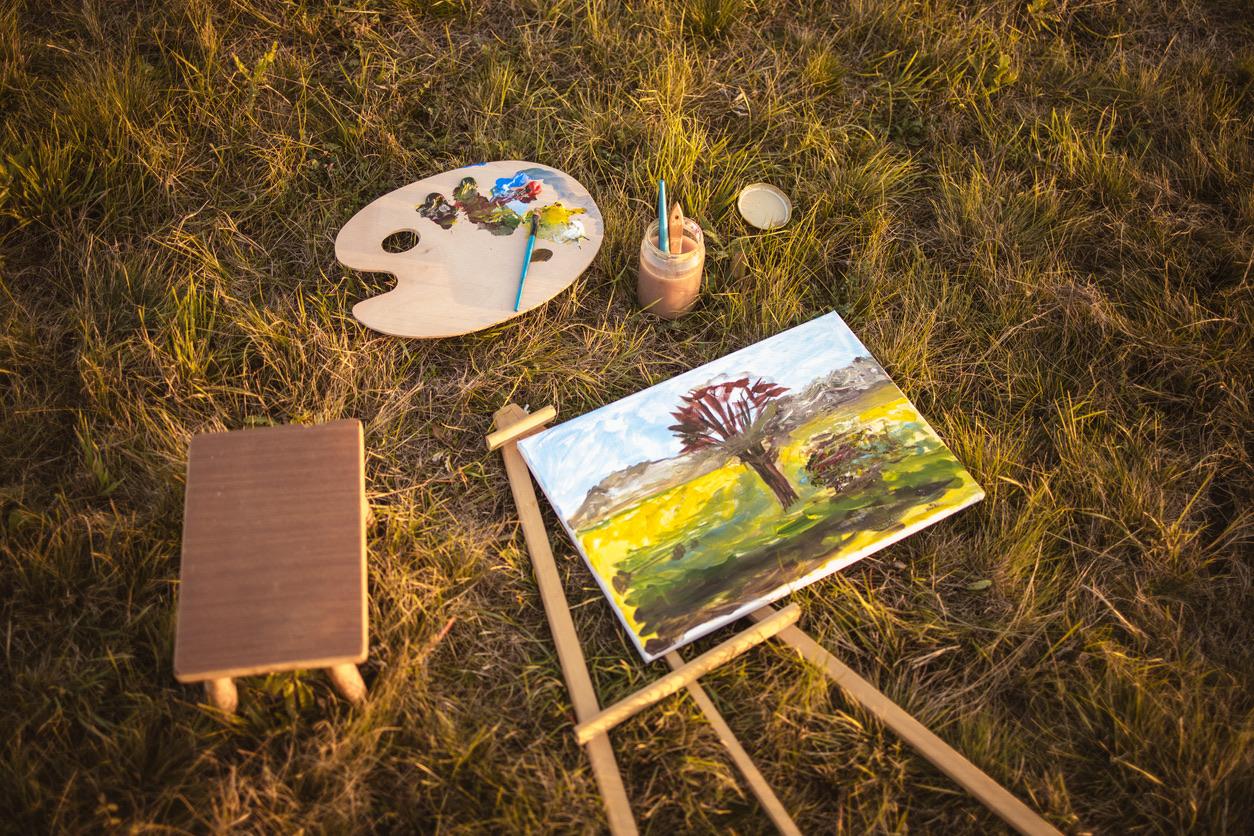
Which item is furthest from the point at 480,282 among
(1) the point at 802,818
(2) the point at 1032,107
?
(2) the point at 1032,107

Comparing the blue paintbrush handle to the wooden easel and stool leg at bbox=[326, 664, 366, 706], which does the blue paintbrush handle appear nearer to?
the wooden easel

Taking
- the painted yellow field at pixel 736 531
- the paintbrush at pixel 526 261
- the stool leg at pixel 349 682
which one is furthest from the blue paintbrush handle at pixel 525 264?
the stool leg at pixel 349 682

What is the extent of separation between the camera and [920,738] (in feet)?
4.66

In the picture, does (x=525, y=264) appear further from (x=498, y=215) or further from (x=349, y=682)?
(x=349, y=682)

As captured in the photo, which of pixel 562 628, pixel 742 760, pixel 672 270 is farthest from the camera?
pixel 672 270

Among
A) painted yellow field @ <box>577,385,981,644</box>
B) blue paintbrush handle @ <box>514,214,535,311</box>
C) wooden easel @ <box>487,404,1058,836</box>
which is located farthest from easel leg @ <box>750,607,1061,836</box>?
blue paintbrush handle @ <box>514,214,535,311</box>

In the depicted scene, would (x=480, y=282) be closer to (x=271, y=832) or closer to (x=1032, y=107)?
(x=271, y=832)

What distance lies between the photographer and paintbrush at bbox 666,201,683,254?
168 cm

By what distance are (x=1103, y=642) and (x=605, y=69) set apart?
76.3 inches

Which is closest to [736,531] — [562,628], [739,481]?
[739,481]

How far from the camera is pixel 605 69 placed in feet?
7.50

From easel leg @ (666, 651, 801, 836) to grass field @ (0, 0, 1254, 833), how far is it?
0.13ft

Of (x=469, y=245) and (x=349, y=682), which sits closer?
(x=349, y=682)

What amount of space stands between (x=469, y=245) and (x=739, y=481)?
864 millimetres
